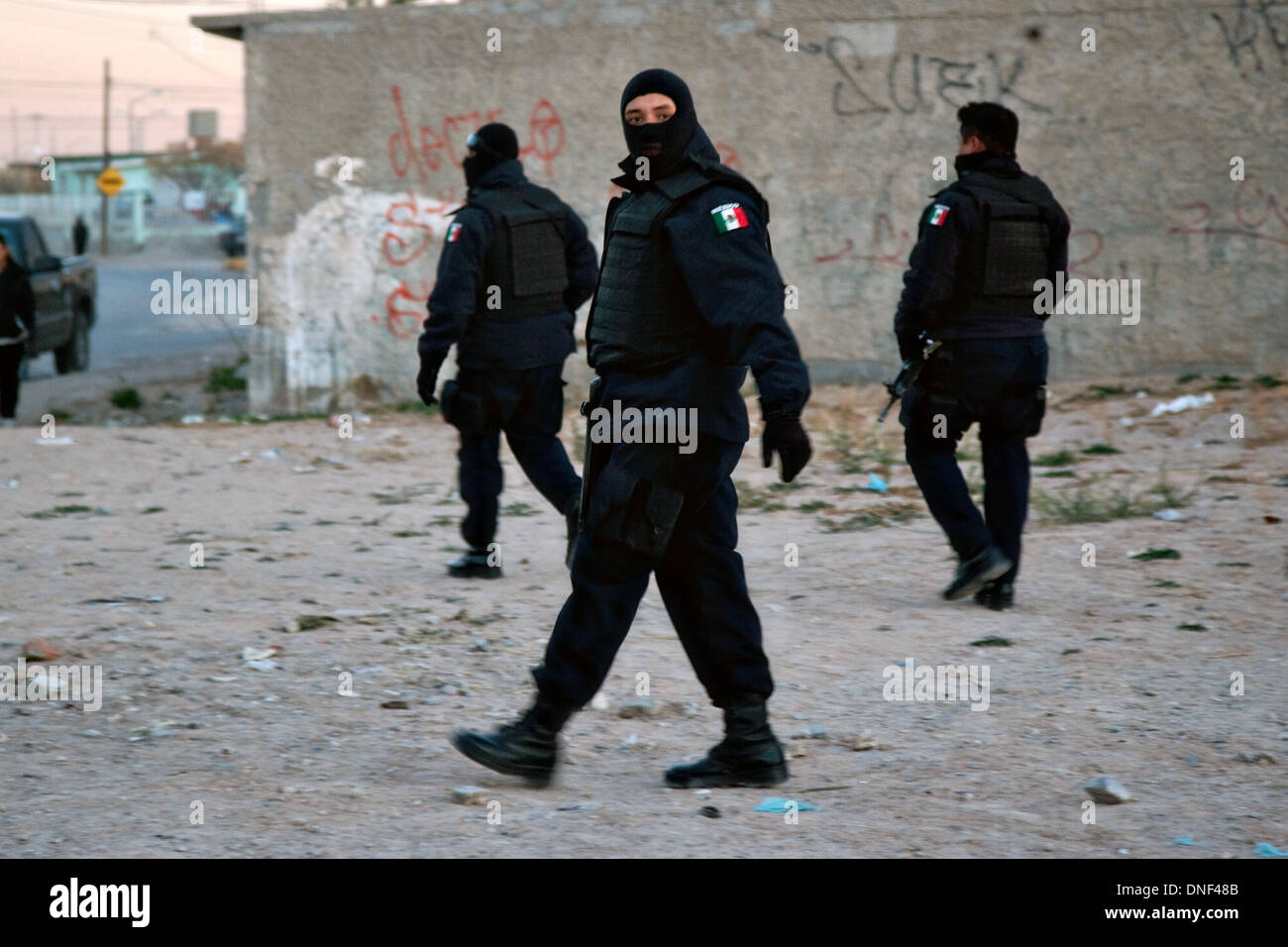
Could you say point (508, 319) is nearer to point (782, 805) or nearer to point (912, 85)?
point (782, 805)

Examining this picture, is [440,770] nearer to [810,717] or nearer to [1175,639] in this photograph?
[810,717]

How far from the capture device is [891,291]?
36.3 feet

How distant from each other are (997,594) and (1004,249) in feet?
4.14

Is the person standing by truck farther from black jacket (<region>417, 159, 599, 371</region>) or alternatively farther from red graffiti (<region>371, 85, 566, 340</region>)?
black jacket (<region>417, 159, 599, 371</region>)

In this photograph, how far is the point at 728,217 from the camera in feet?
11.2

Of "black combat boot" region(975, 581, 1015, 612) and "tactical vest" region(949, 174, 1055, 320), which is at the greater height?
"tactical vest" region(949, 174, 1055, 320)

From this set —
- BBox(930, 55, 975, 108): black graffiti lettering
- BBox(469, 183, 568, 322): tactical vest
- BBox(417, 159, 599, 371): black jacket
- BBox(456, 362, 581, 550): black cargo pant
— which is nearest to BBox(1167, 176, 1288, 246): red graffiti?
BBox(930, 55, 975, 108): black graffiti lettering

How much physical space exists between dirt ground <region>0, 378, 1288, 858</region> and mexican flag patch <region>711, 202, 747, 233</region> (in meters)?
1.32

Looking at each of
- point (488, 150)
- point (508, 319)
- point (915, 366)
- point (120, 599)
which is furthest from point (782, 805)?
point (488, 150)

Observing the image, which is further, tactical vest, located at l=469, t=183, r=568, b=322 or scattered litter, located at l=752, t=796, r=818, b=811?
tactical vest, located at l=469, t=183, r=568, b=322

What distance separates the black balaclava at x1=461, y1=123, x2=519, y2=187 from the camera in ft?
19.8
